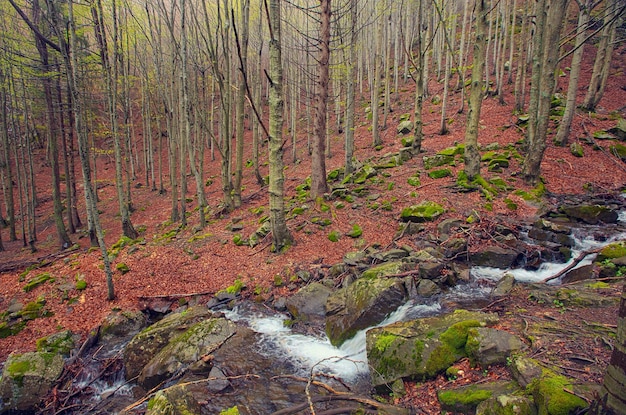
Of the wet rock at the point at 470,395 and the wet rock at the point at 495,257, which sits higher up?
the wet rock at the point at 495,257

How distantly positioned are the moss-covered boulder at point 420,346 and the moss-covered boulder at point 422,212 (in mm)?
4288

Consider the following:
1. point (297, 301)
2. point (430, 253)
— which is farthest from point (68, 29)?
point (430, 253)

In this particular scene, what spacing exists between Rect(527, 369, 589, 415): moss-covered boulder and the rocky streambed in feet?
0.03

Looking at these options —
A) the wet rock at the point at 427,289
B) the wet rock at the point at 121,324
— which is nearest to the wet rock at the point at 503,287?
the wet rock at the point at 427,289

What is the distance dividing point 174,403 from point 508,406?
3.56 metres

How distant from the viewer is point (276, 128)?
24.2 ft

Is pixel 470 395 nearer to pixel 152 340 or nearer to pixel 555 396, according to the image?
pixel 555 396

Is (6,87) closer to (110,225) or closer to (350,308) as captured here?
(110,225)

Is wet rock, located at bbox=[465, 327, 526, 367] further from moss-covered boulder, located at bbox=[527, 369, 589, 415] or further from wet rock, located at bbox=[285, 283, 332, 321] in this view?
wet rock, located at bbox=[285, 283, 332, 321]

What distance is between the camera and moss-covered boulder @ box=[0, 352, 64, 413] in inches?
186

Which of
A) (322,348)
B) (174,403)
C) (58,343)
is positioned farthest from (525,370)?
(58,343)

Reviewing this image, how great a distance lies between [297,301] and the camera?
6.48 m

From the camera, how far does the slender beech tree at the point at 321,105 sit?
9.73 m

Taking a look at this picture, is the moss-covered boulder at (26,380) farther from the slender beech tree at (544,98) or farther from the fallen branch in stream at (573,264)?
the slender beech tree at (544,98)
